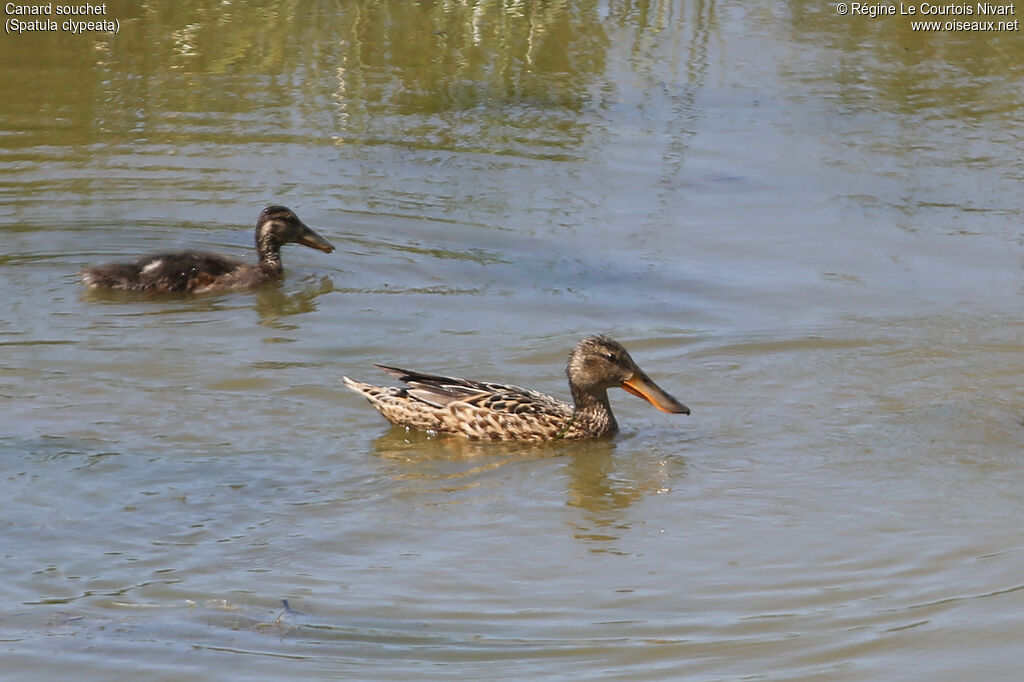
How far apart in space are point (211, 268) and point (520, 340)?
2184 mm

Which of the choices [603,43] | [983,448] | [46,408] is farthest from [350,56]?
[983,448]

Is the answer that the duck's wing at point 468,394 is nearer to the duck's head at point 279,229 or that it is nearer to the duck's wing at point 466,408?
the duck's wing at point 466,408

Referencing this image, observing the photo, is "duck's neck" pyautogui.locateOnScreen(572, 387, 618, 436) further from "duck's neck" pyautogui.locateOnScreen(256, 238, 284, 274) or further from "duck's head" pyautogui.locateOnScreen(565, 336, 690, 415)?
"duck's neck" pyautogui.locateOnScreen(256, 238, 284, 274)

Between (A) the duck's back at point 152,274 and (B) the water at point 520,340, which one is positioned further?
(A) the duck's back at point 152,274

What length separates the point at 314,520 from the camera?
6.31 meters

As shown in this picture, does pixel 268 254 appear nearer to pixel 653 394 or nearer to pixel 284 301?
pixel 284 301

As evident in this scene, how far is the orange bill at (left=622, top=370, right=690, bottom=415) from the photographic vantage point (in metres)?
7.54

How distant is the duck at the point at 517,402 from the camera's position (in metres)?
7.56

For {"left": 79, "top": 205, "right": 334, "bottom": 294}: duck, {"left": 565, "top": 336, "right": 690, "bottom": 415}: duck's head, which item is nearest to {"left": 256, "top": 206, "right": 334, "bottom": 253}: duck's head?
{"left": 79, "top": 205, "right": 334, "bottom": 294}: duck

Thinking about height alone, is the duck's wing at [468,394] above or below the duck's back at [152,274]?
below

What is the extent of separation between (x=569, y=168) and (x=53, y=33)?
5.50m

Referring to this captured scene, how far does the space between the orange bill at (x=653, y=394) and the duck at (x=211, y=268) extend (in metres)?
3.12

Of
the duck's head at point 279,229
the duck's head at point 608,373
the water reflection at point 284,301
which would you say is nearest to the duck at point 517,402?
the duck's head at point 608,373

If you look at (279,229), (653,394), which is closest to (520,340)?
(653,394)
